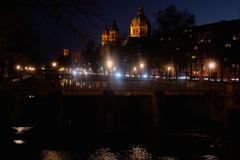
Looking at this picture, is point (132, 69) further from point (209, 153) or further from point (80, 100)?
point (209, 153)

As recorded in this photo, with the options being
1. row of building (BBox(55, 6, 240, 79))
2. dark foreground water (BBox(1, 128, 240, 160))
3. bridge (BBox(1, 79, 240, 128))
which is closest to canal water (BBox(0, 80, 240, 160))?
dark foreground water (BBox(1, 128, 240, 160))

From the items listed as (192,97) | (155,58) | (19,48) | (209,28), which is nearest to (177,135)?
(192,97)

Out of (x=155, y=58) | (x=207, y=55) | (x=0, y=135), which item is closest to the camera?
(x=0, y=135)

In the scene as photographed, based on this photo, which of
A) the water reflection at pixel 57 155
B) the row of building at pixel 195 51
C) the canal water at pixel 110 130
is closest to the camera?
the water reflection at pixel 57 155

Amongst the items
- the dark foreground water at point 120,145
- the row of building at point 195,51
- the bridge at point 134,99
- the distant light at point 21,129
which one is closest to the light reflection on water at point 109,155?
the dark foreground water at point 120,145

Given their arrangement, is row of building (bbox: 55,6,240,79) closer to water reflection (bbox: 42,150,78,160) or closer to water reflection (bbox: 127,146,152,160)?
water reflection (bbox: 127,146,152,160)

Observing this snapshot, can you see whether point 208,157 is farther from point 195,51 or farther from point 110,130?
point 195,51

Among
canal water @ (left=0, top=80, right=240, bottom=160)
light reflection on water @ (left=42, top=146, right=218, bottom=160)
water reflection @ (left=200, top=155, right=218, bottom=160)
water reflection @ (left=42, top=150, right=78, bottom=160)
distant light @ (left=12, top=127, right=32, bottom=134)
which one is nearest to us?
water reflection @ (left=42, top=150, right=78, bottom=160)

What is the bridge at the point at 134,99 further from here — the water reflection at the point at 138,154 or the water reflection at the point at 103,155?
the water reflection at the point at 103,155

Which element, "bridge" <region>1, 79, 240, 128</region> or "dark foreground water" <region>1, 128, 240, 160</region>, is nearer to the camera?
"dark foreground water" <region>1, 128, 240, 160</region>

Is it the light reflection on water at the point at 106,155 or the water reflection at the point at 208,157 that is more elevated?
the light reflection on water at the point at 106,155

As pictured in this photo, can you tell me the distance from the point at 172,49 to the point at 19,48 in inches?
1608

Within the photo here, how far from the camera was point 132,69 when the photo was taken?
158750mm

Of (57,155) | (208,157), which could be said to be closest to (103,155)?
(57,155)
